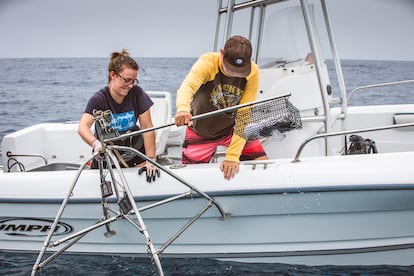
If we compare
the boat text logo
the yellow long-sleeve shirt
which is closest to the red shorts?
the yellow long-sleeve shirt

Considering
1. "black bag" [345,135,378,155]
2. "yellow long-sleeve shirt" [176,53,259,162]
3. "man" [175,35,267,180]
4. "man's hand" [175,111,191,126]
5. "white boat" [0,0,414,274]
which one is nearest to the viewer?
"man's hand" [175,111,191,126]

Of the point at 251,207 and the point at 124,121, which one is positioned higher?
the point at 124,121

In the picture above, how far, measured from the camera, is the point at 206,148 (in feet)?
13.3

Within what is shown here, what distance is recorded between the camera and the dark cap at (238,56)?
335cm

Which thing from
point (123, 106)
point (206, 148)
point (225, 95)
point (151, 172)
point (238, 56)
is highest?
point (238, 56)

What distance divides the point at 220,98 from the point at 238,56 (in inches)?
18.8

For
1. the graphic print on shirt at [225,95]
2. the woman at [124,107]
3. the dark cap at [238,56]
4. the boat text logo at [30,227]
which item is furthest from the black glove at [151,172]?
the dark cap at [238,56]

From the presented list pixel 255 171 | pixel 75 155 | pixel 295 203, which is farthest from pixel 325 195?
pixel 75 155

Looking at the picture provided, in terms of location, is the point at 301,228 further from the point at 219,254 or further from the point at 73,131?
the point at 73,131

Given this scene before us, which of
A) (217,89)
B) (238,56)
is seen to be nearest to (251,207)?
(217,89)

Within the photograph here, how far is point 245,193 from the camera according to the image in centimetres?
363

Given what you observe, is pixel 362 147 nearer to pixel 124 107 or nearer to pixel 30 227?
pixel 124 107

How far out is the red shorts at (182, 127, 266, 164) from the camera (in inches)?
158

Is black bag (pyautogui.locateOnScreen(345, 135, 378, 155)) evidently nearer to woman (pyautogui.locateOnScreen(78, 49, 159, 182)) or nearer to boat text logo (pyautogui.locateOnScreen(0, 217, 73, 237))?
woman (pyautogui.locateOnScreen(78, 49, 159, 182))
